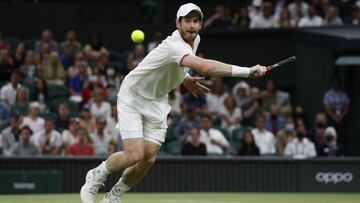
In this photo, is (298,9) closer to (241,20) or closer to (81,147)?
(241,20)

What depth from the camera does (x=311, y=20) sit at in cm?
2166

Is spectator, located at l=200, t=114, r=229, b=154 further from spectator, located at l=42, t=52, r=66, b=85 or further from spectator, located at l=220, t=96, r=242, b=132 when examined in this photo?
spectator, located at l=42, t=52, r=66, b=85

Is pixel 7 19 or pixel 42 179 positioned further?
pixel 7 19

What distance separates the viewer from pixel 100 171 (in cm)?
1038

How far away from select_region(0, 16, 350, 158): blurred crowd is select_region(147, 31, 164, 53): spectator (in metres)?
0.06

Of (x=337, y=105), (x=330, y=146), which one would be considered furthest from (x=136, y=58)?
(x=330, y=146)

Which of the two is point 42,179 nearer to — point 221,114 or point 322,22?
point 221,114

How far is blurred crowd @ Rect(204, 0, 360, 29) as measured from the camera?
2169 centimetres

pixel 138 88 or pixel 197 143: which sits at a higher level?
pixel 138 88

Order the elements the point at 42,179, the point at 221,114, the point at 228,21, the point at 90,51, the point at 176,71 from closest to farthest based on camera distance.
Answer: the point at 176,71 < the point at 42,179 < the point at 221,114 < the point at 90,51 < the point at 228,21

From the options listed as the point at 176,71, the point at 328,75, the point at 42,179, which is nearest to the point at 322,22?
the point at 328,75

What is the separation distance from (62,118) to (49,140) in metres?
0.91

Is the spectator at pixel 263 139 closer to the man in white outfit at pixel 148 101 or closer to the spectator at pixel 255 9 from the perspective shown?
the spectator at pixel 255 9

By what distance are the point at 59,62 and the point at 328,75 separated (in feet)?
18.0
